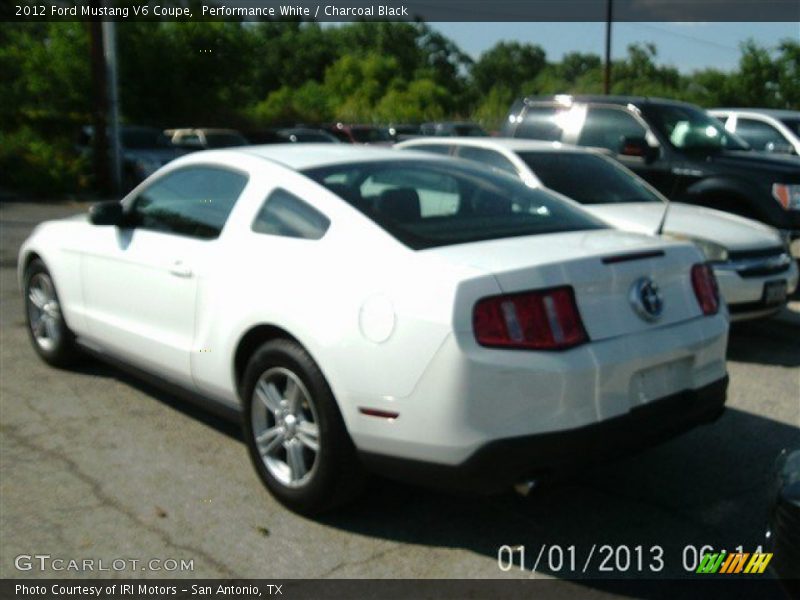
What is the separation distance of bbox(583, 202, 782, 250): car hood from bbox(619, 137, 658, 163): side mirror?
1576 mm

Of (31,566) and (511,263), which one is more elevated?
(511,263)

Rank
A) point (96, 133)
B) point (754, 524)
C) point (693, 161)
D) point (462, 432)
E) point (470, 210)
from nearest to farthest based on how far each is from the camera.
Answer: point (462, 432)
point (754, 524)
point (470, 210)
point (693, 161)
point (96, 133)

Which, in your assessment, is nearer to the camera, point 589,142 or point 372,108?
point 589,142

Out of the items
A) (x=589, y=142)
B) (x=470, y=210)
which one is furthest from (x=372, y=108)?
(x=470, y=210)

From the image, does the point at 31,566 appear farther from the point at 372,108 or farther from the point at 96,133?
the point at 372,108

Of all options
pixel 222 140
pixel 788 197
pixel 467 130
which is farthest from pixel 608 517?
pixel 467 130

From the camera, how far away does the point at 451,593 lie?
3457mm

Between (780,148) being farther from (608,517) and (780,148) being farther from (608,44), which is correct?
(608,44)

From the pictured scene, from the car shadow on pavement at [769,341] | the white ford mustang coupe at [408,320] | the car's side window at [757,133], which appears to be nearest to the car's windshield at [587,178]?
the car shadow on pavement at [769,341]

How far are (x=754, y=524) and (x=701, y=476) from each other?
0.55 meters

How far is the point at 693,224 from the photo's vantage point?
286 inches

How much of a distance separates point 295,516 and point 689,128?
7267 millimetres

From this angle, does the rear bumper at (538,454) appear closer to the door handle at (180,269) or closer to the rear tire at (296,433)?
the rear tire at (296,433)

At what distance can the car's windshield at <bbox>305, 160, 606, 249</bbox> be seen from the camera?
13.2ft
